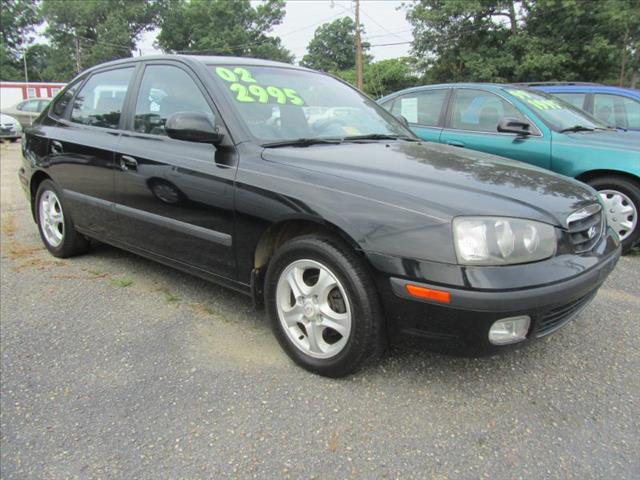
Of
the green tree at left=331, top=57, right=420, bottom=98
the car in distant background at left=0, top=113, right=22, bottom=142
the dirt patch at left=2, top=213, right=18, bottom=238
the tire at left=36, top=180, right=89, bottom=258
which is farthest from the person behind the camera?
the green tree at left=331, top=57, right=420, bottom=98

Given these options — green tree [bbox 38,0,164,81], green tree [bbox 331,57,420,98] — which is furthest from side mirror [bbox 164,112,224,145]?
green tree [bbox 38,0,164,81]

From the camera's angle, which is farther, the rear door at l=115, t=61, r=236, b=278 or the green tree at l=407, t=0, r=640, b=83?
the green tree at l=407, t=0, r=640, b=83

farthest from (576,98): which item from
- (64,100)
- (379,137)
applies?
(64,100)

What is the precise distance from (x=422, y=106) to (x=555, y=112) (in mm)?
1412

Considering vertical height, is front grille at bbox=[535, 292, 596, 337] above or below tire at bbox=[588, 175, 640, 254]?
below

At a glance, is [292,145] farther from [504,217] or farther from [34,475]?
[34,475]

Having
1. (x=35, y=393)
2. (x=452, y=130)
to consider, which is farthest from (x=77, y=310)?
(x=452, y=130)

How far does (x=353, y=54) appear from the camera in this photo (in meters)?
69.1

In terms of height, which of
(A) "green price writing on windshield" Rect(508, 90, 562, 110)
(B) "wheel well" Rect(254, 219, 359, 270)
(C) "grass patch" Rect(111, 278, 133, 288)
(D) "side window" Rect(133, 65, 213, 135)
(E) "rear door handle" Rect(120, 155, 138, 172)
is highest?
(A) "green price writing on windshield" Rect(508, 90, 562, 110)

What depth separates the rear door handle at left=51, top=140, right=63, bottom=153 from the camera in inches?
152

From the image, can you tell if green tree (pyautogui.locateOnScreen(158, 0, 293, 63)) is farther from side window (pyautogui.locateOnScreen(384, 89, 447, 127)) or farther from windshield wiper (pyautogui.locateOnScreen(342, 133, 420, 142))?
windshield wiper (pyautogui.locateOnScreen(342, 133, 420, 142))

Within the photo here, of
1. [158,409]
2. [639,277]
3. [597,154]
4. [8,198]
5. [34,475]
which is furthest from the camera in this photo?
[8,198]

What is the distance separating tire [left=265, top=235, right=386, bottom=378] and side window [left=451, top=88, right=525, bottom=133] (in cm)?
337

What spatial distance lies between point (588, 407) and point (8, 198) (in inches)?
289
